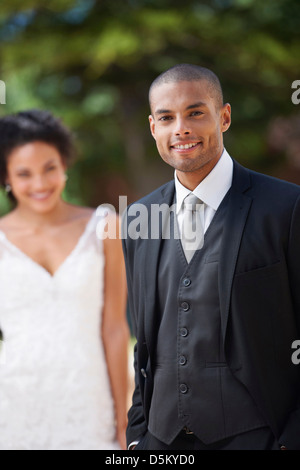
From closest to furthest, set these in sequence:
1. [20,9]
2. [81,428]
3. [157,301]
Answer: [157,301] → [81,428] → [20,9]

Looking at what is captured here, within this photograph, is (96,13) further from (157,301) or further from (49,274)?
(157,301)

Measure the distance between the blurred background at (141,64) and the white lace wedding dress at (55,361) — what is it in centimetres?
724

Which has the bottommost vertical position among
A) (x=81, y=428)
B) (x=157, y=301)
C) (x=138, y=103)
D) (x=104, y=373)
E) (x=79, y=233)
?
(x=81, y=428)

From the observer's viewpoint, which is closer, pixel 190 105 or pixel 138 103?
pixel 190 105

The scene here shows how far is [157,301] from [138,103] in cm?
1141

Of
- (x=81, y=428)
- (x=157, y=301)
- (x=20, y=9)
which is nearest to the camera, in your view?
(x=157, y=301)

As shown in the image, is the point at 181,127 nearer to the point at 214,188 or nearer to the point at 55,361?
the point at 214,188

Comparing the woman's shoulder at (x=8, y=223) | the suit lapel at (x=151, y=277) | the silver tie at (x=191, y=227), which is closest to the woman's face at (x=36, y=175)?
the woman's shoulder at (x=8, y=223)

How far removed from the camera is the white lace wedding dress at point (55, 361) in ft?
11.7

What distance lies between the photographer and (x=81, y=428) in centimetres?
356

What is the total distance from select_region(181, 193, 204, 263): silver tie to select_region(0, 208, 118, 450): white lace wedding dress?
135cm

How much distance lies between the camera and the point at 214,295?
85.9 inches

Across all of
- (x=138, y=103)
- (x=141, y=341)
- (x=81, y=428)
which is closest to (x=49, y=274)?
(x=81, y=428)

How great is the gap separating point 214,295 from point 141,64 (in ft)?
35.7
